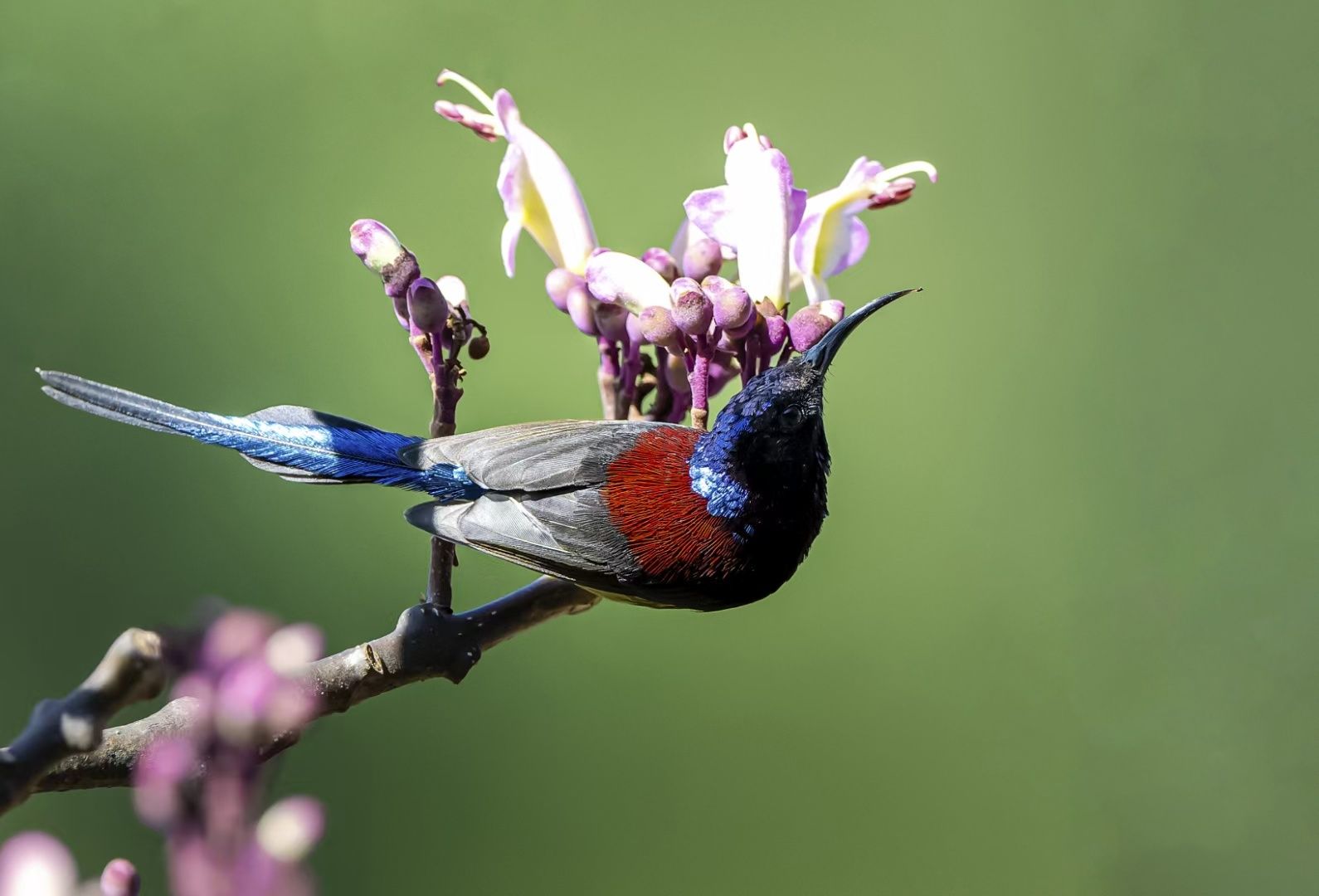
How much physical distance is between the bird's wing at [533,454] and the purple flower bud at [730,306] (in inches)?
3.8

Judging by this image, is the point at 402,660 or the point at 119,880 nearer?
the point at 119,880

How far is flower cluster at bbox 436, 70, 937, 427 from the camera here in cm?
78

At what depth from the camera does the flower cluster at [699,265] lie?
30.8 inches

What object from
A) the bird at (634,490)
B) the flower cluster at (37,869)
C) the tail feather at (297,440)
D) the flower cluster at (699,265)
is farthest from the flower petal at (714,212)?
the flower cluster at (37,869)

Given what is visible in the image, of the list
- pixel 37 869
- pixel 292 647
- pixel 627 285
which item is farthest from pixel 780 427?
pixel 37 869

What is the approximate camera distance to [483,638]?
713 millimetres

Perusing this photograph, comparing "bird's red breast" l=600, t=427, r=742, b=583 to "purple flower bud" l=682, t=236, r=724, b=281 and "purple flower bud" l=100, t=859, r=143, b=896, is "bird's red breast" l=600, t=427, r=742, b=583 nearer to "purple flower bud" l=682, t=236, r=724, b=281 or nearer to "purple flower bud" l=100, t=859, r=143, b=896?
"purple flower bud" l=682, t=236, r=724, b=281

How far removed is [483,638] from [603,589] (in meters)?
0.08

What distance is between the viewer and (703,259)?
2.81 feet

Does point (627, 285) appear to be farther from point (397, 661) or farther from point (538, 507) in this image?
point (397, 661)

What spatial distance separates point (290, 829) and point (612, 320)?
0.49 m

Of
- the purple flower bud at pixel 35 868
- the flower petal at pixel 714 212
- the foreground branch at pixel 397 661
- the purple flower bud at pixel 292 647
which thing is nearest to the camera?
the purple flower bud at pixel 35 868

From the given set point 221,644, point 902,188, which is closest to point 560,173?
point 902,188

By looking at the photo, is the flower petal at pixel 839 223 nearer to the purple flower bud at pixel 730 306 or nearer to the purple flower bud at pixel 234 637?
the purple flower bud at pixel 730 306
